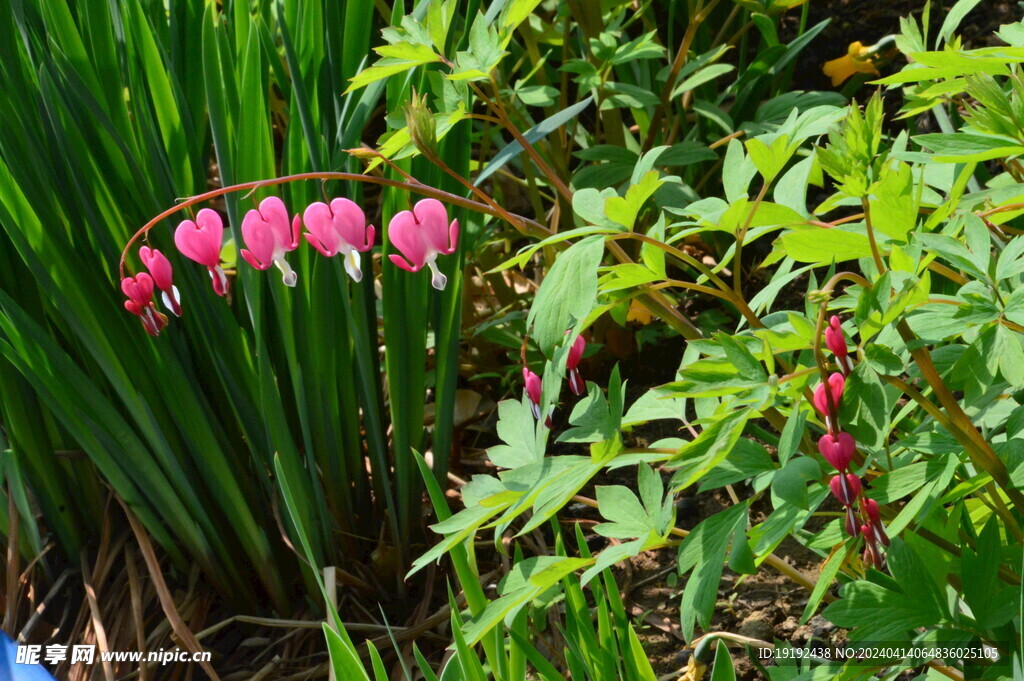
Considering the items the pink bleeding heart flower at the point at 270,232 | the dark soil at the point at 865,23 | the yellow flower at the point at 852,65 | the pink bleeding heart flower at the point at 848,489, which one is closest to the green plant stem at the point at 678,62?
the yellow flower at the point at 852,65

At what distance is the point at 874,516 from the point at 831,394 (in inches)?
3.7

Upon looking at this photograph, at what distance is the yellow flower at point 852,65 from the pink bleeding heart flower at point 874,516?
4.35 ft

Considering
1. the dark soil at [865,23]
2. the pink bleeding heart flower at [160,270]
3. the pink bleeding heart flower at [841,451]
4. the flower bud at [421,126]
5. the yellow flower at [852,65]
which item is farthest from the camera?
the dark soil at [865,23]

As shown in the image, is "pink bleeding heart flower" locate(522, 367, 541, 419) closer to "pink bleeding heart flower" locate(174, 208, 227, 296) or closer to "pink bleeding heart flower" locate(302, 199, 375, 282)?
"pink bleeding heart flower" locate(302, 199, 375, 282)

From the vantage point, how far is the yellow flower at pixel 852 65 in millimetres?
1705

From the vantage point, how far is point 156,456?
48.8 inches

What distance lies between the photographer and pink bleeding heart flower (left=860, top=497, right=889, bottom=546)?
2.01ft

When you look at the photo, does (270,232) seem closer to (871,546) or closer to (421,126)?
(421,126)

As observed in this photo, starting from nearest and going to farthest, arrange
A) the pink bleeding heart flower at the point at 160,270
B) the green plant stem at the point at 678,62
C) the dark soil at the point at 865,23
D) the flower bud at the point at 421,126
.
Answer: the flower bud at the point at 421,126
the pink bleeding heart flower at the point at 160,270
the green plant stem at the point at 678,62
the dark soil at the point at 865,23

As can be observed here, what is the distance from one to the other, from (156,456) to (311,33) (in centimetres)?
64

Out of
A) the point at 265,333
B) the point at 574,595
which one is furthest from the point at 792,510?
the point at 265,333

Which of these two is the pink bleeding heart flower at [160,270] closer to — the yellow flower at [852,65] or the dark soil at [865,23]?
the yellow flower at [852,65]

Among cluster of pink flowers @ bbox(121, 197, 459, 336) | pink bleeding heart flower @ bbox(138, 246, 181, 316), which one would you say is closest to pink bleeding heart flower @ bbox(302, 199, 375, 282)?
cluster of pink flowers @ bbox(121, 197, 459, 336)

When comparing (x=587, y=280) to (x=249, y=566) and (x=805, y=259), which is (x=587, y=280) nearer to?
(x=805, y=259)
